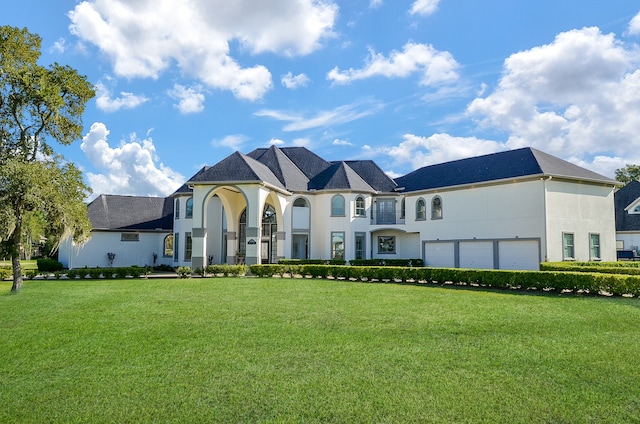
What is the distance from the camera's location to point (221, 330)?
328 inches

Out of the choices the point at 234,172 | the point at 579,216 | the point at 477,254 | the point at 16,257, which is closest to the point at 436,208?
the point at 477,254

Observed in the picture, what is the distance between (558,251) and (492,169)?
18.4 ft

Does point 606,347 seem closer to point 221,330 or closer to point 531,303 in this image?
point 531,303

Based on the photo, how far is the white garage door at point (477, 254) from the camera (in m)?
22.9

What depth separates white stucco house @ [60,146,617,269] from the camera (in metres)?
21.4

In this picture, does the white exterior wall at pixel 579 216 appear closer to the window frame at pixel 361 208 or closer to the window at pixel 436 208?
the window at pixel 436 208

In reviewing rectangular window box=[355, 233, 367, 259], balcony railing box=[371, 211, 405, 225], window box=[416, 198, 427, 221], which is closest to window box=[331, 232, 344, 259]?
Result: rectangular window box=[355, 233, 367, 259]

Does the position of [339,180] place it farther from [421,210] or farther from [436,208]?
[436,208]

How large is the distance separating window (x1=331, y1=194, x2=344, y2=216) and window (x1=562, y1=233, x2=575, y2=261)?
495 inches

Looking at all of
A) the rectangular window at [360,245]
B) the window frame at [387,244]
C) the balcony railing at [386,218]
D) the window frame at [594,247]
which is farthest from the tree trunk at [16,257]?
the window frame at [594,247]

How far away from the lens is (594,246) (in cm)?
2225

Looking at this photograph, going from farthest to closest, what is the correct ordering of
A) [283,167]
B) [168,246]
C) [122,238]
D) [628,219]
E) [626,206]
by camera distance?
[626,206]
[628,219]
[168,246]
[122,238]
[283,167]

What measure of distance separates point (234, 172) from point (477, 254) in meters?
14.1

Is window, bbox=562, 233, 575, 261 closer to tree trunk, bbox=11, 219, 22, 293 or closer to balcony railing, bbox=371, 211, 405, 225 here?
balcony railing, bbox=371, 211, 405, 225
